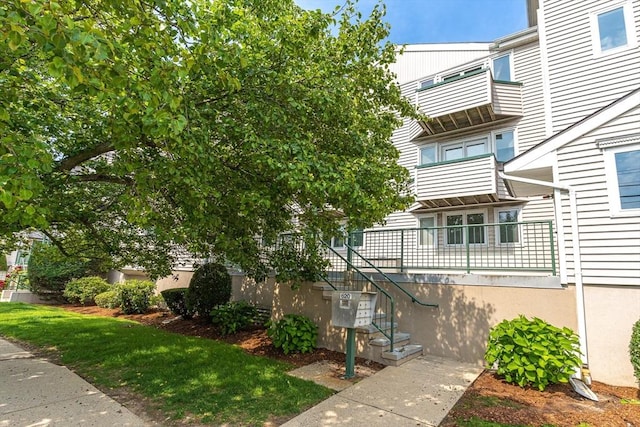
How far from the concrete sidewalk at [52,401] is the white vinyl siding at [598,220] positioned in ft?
25.1

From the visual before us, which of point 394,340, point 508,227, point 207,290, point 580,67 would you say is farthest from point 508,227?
point 207,290

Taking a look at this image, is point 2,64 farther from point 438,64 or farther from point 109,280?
point 109,280

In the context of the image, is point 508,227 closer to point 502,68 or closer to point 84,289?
point 502,68

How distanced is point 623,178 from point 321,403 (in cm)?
668

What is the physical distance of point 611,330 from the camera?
6.16 meters

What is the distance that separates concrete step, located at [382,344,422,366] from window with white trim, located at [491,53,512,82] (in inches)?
410

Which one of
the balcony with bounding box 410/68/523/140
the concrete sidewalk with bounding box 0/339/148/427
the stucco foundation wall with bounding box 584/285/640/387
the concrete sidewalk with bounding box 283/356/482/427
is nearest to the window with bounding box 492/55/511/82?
the balcony with bounding box 410/68/523/140

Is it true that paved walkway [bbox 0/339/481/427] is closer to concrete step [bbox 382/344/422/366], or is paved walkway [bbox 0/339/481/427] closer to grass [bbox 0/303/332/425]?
concrete step [bbox 382/344/422/366]

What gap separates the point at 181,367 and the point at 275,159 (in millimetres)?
4312

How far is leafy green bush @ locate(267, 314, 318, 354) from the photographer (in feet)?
25.0

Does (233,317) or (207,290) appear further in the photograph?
(207,290)

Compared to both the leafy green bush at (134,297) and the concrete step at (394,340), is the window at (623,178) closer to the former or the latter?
the concrete step at (394,340)

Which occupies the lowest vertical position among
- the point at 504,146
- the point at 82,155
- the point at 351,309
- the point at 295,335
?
the point at 295,335

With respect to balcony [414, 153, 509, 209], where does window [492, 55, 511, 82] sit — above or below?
above
